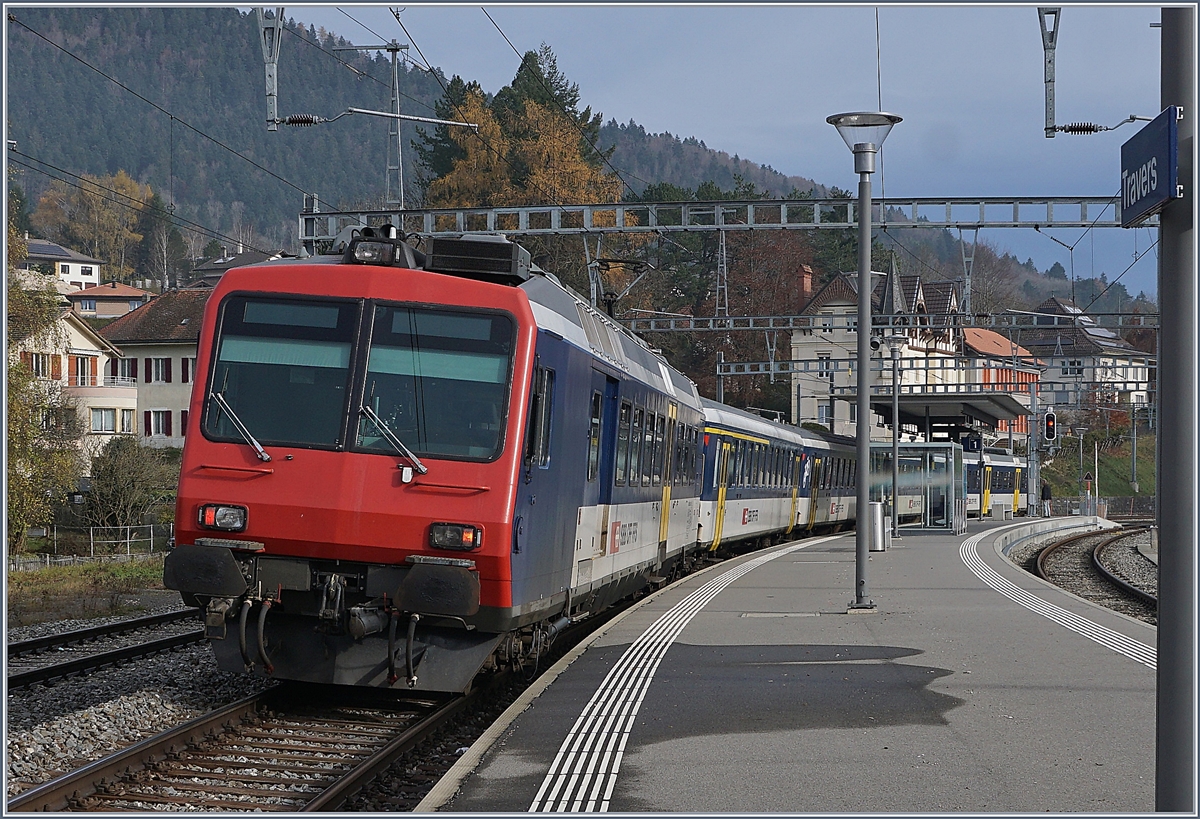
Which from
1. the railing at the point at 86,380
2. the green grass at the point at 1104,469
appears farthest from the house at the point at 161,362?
the green grass at the point at 1104,469

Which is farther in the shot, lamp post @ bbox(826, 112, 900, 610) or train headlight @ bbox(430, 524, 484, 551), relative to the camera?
lamp post @ bbox(826, 112, 900, 610)

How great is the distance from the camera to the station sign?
5.02 m

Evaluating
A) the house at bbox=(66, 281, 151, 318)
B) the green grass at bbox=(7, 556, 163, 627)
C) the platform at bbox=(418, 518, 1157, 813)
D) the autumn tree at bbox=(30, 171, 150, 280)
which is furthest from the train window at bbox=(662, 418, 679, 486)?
the autumn tree at bbox=(30, 171, 150, 280)

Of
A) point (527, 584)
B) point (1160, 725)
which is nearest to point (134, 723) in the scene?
point (527, 584)

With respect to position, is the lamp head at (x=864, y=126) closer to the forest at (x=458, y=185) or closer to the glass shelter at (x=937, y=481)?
the forest at (x=458, y=185)

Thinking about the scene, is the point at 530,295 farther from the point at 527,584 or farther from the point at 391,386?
the point at 527,584

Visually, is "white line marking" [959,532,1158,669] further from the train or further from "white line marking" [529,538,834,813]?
the train

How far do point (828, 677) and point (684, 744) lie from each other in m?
3.01

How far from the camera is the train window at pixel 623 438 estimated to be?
44.4 feet

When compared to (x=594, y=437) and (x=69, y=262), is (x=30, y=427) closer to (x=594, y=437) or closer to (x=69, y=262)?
(x=594, y=437)

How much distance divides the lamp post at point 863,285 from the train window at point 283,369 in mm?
8275

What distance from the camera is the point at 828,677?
10875 millimetres

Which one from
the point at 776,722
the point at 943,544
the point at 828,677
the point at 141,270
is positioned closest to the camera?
the point at 776,722

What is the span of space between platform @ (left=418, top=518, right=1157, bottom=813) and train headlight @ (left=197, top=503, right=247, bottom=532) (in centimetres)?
224
